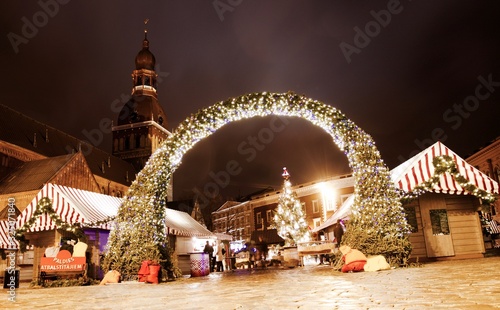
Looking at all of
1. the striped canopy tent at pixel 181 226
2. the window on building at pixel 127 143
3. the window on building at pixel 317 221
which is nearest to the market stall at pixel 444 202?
the striped canopy tent at pixel 181 226

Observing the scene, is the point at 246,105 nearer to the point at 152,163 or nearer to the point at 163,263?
the point at 152,163

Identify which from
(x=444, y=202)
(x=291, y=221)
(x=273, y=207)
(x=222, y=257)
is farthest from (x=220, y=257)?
(x=273, y=207)

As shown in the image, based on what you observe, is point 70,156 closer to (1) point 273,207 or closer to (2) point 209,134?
(1) point 273,207

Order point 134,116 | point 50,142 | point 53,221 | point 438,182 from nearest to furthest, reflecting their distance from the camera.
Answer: point 438,182
point 53,221
point 50,142
point 134,116

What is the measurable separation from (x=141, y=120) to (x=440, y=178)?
62905 mm

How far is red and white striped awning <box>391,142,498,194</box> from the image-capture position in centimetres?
1339

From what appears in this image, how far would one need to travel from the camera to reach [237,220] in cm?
6631

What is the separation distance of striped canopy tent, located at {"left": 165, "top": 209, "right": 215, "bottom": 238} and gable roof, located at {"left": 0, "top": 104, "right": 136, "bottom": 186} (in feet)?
67.7

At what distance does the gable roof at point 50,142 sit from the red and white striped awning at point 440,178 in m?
32.7

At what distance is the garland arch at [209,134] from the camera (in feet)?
37.0

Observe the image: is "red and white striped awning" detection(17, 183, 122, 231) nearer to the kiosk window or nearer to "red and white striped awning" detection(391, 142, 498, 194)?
"red and white striped awning" detection(391, 142, 498, 194)

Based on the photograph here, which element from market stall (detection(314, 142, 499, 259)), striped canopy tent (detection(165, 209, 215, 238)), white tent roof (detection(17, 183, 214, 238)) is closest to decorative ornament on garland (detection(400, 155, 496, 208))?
market stall (detection(314, 142, 499, 259))

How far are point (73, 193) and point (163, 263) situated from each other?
6.08 m

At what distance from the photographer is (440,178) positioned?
44.8 feet
